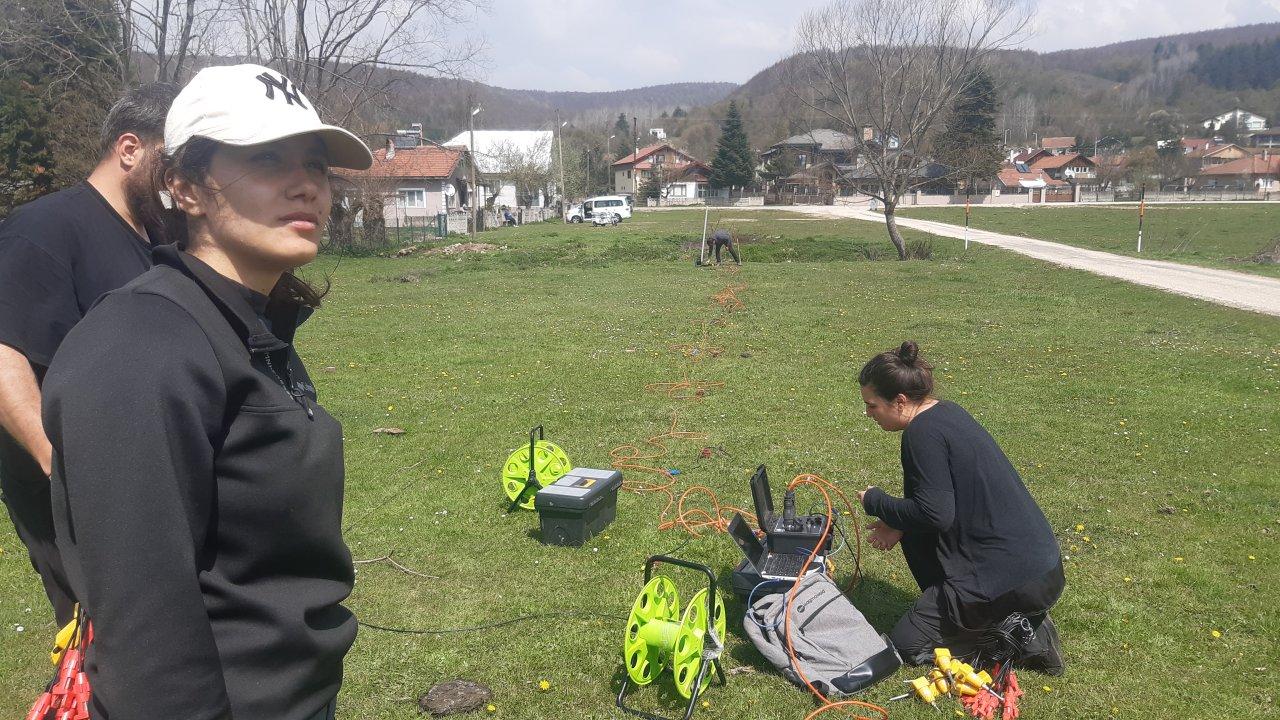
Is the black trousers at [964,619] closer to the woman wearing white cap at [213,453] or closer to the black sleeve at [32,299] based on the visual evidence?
the woman wearing white cap at [213,453]

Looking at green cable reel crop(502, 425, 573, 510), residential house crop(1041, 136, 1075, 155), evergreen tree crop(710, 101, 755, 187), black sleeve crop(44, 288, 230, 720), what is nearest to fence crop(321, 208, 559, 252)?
green cable reel crop(502, 425, 573, 510)

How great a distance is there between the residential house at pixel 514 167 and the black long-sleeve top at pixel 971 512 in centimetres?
6492

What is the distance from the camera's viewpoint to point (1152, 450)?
24.7ft

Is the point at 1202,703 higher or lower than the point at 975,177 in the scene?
lower

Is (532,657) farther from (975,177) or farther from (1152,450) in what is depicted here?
(975,177)

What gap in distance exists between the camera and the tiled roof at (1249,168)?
339 feet

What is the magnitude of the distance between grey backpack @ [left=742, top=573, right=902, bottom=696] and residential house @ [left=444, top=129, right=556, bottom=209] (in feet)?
213

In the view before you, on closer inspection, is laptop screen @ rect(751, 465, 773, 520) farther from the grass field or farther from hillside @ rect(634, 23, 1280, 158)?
hillside @ rect(634, 23, 1280, 158)

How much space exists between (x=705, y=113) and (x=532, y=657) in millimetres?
161120

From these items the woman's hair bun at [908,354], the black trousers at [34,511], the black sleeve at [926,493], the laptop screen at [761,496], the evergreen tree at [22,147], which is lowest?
the laptop screen at [761,496]

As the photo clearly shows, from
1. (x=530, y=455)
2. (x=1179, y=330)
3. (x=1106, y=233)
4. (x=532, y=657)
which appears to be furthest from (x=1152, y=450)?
(x=1106, y=233)

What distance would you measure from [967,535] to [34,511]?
3.91m

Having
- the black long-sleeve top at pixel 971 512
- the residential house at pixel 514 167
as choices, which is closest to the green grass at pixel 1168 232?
the black long-sleeve top at pixel 971 512

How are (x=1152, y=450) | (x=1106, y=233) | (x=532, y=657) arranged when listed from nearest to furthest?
(x=532, y=657), (x=1152, y=450), (x=1106, y=233)
